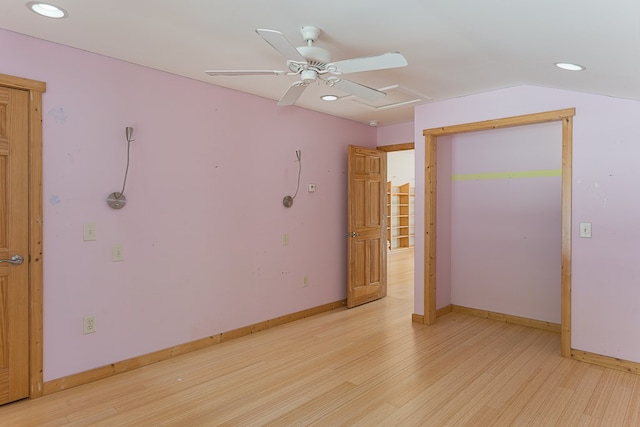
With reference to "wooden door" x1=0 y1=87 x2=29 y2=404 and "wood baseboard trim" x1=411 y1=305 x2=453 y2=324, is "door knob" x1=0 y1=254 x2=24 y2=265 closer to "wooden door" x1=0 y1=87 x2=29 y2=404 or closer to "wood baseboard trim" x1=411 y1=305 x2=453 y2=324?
"wooden door" x1=0 y1=87 x2=29 y2=404

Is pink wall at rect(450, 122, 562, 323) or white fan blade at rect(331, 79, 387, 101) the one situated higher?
white fan blade at rect(331, 79, 387, 101)

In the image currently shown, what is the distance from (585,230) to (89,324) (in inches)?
159

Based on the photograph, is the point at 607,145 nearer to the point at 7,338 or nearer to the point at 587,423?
the point at 587,423

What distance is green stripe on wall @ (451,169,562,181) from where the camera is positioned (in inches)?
166

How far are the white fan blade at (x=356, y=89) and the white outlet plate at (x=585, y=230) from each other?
6.85 feet

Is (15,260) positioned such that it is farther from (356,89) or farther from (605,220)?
(605,220)

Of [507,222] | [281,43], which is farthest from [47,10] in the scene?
[507,222]

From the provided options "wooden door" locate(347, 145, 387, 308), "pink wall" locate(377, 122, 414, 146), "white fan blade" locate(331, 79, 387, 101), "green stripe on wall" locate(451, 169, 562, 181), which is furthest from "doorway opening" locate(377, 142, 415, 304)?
"white fan blade" locate(331, 79, 387, 101)

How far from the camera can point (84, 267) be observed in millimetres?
2912

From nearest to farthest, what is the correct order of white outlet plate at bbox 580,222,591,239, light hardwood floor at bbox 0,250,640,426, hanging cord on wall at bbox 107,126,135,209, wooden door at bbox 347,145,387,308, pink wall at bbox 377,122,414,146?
light hardwood floor at bbox 0,250,640,426, hanging cord on wall at bbox 107,126,135,209, white outlet plate at bbox 580,222,591,239, wooden door at bbox 347,145,387,308, pink wall at bbox 377,122,414,146

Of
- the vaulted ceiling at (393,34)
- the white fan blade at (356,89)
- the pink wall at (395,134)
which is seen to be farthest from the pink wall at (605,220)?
the pink wall at (395,134)

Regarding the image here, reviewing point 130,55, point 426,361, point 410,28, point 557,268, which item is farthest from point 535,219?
point 130,55

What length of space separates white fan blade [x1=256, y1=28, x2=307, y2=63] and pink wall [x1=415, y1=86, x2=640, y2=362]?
2.55 meters

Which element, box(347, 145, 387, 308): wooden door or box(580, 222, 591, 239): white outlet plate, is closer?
box(580, 222, 591, 239): white outlet plate
